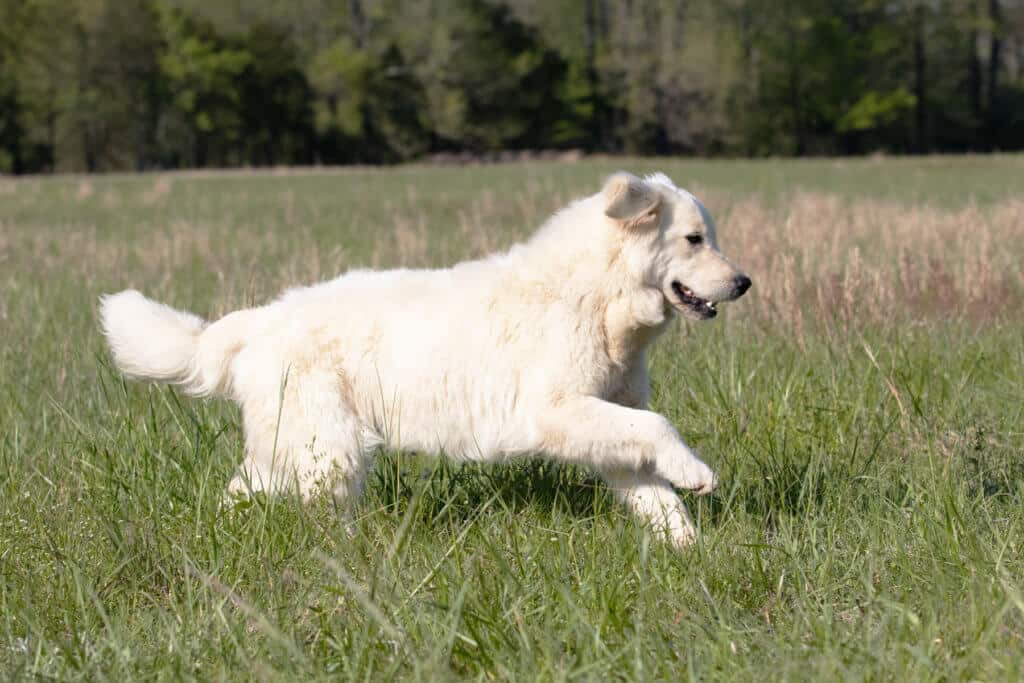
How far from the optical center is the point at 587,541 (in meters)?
3.80

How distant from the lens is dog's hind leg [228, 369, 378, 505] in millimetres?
4086

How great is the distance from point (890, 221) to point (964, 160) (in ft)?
105

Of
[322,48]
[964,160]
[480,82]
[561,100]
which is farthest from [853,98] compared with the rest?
[322,48]

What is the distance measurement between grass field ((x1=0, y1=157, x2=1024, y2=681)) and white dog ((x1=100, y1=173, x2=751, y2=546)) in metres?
0.22

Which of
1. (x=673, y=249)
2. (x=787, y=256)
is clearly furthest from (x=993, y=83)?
(x=673, y=249)

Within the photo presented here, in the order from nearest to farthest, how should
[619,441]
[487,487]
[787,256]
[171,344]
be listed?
1. [619,441]
2. [171,344]
3. [487,487]
4. [787,256]

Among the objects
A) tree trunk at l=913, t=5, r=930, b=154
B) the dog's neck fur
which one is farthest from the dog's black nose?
tree trunk at l=913, t=5, r=930, b=154

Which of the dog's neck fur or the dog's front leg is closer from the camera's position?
the dog's front leg

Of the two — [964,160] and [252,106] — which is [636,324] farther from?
[252,106]

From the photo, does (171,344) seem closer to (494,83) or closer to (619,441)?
(619,441)

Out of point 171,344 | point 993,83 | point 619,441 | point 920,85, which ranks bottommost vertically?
point 619,441

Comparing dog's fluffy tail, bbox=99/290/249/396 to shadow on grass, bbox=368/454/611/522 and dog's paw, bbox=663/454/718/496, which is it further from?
dog's paw, bbox=663/454/718/496

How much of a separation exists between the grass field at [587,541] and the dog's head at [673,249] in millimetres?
759

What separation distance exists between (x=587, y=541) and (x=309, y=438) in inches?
44.8
